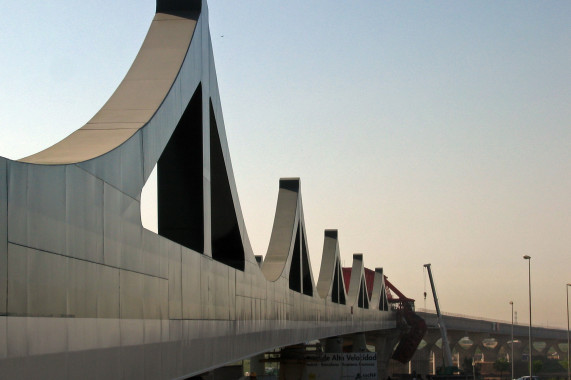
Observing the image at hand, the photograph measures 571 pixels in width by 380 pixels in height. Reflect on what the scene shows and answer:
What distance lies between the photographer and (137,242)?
11.9m

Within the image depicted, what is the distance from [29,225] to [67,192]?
3.45 feet

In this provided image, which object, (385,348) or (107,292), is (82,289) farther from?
(385,348)

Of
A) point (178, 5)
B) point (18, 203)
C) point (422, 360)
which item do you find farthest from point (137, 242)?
point (422, 360)

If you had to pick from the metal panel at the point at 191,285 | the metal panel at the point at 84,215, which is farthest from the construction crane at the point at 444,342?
the metal panel at the point at 84,215

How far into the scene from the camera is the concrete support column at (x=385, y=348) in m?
94.1

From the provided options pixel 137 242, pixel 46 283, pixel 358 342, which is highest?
pixel 137 242

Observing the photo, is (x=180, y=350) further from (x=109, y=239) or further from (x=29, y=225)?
(x=29, y=225)

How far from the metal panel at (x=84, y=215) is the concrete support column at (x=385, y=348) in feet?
283

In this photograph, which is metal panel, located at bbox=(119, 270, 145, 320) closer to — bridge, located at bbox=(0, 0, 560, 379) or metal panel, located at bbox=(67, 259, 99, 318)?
bridge, located at bbox=(0, 0, 560, 379)

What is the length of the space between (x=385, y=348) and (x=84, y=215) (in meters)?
89.9

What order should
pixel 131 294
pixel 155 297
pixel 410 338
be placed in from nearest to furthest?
pixel 131 294, pixel 155 297, pixel 410 338

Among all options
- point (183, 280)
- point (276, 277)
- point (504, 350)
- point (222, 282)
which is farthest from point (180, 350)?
point (504, 350)

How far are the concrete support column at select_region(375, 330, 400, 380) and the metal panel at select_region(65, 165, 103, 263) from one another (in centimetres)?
8618

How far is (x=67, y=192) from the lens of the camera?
30.1 feet
